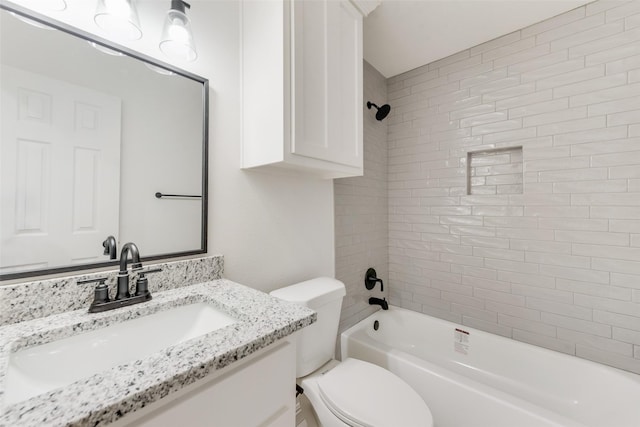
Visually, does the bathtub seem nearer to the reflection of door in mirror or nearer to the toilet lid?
the toilet lid

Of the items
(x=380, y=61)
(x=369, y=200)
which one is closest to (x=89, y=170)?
(x=369, y=200)

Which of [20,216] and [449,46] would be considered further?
[449,46]

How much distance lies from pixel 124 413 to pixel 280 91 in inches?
41.4

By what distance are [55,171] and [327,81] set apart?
3.53ft

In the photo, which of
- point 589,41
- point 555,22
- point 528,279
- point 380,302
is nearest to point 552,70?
point 589,41

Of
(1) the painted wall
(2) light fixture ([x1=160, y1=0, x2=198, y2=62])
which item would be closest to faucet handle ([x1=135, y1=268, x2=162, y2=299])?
(1) the painted wall

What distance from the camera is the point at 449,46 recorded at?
1871mm

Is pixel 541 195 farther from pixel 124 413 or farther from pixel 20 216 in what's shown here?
pixel 20 216

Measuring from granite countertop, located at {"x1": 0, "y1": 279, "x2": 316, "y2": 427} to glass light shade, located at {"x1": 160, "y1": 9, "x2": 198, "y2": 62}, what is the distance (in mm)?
912

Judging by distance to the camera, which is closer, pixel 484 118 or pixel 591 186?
pixel 591 186

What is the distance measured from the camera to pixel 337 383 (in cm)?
113

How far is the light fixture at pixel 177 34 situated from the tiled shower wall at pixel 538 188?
179cm

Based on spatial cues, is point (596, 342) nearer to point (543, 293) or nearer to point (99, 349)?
point (543, 293)

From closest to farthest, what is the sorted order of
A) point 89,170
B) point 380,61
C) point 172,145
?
point 89,170
point 172,145
point 380,61
